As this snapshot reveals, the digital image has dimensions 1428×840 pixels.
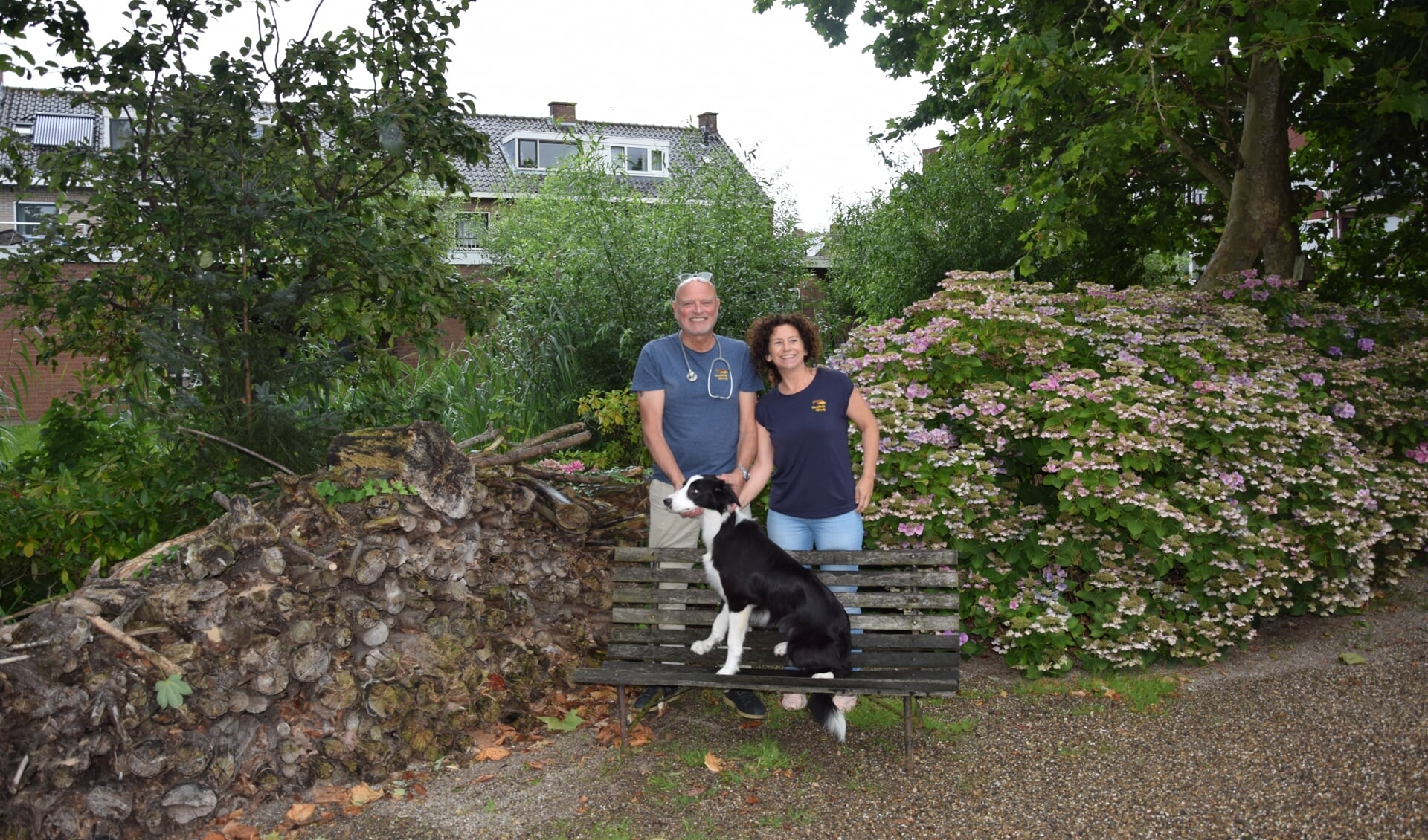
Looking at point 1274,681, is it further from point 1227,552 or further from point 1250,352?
point 1250,352

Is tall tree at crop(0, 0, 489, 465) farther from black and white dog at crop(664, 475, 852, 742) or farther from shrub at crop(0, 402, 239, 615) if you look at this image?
black and white dog at crop(664, 475, 852, 742)

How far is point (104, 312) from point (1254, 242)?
9.26m

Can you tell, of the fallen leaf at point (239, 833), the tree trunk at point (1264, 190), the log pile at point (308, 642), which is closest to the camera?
the log pile at point (308, 642)

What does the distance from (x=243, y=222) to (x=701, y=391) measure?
7.67 ft

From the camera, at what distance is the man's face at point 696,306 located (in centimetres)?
465

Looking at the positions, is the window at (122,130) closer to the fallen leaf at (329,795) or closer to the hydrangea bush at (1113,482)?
the fallen leaf at (329,795)

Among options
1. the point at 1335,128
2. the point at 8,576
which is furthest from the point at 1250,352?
the point at 8,576

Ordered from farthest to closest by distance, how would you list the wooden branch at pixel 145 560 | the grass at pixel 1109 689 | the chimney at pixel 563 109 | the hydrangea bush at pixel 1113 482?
Answer: the chimney at pixel 563 109 → the hydrangea bush at pixel 1113 482 → the grass at pixel 1109 689 → the wooden branch at pixel 145 560

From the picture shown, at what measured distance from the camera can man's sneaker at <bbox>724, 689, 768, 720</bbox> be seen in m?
4.76

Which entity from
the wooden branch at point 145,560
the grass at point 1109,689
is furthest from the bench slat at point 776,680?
the wooden branch at point 145,560

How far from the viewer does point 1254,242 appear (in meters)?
9.43

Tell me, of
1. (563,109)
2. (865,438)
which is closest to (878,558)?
(865,438)

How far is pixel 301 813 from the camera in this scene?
12.7 ft

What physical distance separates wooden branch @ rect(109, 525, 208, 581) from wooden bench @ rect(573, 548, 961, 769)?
1.69 m
